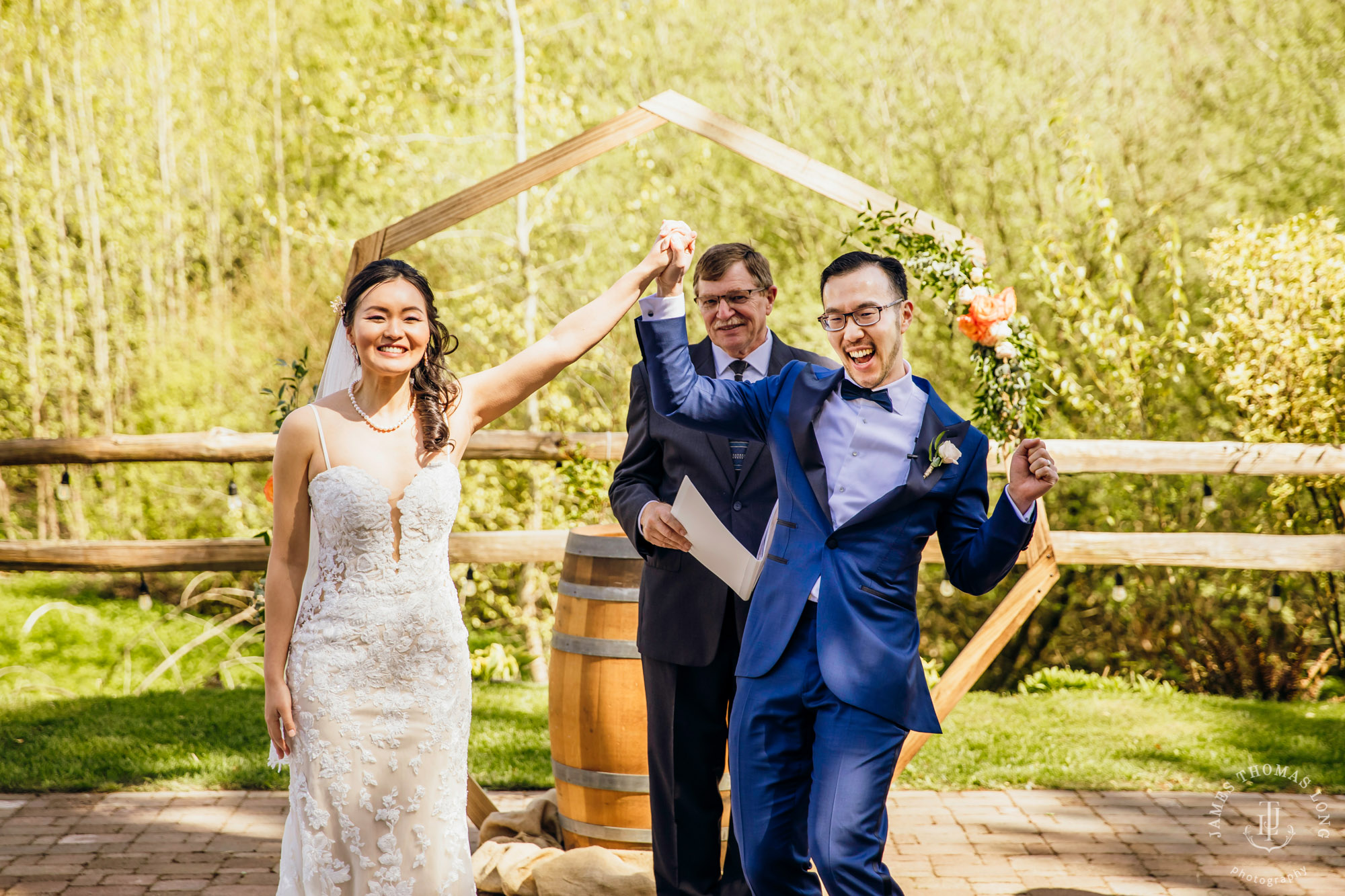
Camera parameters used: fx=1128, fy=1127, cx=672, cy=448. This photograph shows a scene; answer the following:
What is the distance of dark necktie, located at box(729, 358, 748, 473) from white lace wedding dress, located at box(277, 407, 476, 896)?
0.91 meters

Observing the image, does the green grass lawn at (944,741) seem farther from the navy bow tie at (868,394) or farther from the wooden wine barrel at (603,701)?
the navy bow tie at (868,394)

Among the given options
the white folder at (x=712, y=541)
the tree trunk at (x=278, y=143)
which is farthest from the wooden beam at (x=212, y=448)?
the tree trunk at (x=278, y=143)

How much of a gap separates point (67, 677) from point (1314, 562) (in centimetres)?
809

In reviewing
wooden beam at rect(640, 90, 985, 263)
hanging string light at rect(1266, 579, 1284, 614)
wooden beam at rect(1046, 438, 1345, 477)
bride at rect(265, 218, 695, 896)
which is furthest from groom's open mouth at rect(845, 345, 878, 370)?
hanging string light at rect(1266, 579, 1284, 614)

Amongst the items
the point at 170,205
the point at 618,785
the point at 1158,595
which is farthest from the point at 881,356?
the point at 170,205

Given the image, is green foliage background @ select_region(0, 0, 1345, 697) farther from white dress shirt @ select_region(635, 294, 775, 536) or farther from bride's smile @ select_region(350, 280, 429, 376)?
bride's smile @ select_region(350, 280, 429, 376)

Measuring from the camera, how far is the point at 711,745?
3.28m

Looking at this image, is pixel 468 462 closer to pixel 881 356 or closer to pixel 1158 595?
pixel 1158 595

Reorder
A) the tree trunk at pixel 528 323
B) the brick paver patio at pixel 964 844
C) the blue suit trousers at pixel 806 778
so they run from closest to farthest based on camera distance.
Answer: the blue suit trousers at pixel 806 778
the brick paver patio at pixel 964 844
the tree trunk at pixel 528 323

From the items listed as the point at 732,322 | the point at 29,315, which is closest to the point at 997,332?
the point at 732,322

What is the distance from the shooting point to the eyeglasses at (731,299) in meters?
3.21

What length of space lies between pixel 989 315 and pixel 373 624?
2326 millimetres

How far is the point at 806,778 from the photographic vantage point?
2600mm

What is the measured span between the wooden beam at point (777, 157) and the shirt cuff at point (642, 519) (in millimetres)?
1352
